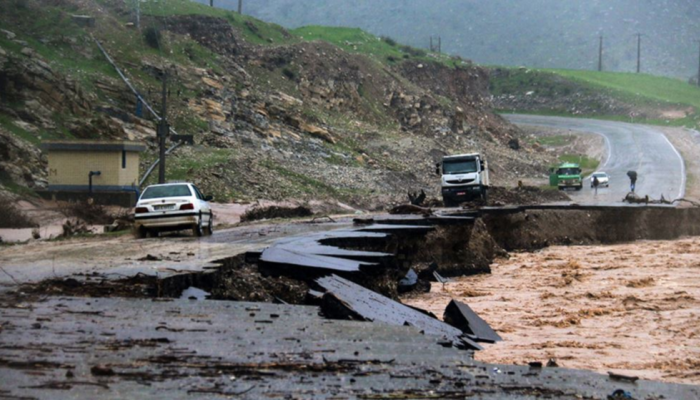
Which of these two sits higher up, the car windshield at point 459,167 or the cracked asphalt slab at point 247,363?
Answer: the car windshield at point 459,167

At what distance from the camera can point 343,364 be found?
7648 mm

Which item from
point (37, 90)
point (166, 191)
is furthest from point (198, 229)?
point (37, 90)

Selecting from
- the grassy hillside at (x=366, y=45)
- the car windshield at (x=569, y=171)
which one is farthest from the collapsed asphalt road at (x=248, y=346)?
the grassy hillside at (x=366, y=45)

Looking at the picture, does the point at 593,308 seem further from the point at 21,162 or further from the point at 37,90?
the point at 37,90

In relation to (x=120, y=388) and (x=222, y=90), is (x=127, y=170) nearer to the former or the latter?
(x=222, y=90)

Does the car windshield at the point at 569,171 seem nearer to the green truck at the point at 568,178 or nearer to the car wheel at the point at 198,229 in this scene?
the green truck at the point at 568,178

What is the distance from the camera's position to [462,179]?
150 ft

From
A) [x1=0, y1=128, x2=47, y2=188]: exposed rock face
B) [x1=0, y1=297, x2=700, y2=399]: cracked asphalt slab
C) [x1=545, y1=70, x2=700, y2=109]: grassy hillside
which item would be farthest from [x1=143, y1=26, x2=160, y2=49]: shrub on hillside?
[x1=545, y1=70, x2=700, y2=109]: grassy hillside

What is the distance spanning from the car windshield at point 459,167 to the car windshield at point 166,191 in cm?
Result: 2295

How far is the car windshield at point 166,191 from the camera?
24.9m

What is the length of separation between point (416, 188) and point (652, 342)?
48298 mm

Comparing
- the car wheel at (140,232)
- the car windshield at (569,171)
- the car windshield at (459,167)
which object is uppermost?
the car windshield at (459,167)

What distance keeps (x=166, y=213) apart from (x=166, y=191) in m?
0.86

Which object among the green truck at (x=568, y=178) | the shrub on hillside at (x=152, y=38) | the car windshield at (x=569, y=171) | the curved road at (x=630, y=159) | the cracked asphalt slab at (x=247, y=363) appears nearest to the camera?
the cracked asphalt slab at (x=247, y=363)
